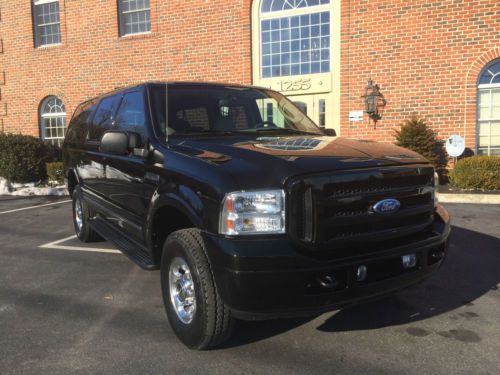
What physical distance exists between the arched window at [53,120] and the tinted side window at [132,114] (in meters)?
11.8

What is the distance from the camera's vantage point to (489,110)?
10211mm

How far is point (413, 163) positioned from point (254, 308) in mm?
1428

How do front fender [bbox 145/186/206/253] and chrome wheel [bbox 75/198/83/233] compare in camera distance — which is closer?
front fender [bbox 145/186/206/253]

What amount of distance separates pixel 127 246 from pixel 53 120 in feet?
41.8

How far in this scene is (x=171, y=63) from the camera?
42.1 ft

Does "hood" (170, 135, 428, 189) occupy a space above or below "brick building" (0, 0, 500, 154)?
below

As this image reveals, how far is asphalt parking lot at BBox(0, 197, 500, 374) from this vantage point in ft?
8.89

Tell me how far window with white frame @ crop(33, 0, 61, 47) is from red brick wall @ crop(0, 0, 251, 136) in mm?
224

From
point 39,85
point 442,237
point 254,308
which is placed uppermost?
point 39,85

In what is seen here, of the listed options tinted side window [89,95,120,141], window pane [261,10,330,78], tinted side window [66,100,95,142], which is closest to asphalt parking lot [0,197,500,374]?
tinted side window [89,95,120,141]

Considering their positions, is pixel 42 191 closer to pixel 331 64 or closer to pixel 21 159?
pixel 21 159

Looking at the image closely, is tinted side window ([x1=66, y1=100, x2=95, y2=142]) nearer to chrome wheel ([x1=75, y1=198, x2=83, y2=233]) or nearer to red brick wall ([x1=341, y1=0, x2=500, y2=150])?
chrome wheel ([x1=75, y1=198, x2=83, y2=233])

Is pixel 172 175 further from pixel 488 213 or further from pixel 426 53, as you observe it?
pixel 426 53

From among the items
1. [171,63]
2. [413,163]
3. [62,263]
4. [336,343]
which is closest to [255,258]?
[336,343]
